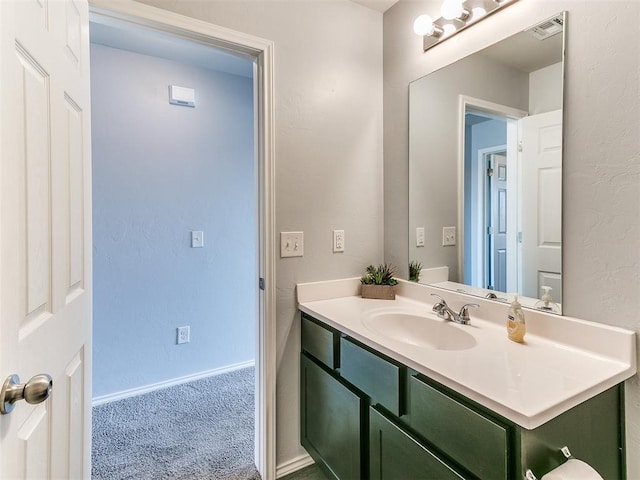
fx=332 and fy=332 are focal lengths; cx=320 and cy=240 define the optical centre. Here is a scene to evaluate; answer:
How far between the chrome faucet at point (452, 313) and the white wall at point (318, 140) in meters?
0.51

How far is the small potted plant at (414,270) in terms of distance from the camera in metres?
1.71

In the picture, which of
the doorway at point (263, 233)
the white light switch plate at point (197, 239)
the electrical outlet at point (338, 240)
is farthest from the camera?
the white light switch plate at point (197, 239)

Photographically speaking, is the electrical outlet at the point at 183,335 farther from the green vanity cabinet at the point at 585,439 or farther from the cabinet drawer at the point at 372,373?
the green vanity cabinet at the point at 585,439

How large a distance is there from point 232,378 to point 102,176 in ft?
5.80

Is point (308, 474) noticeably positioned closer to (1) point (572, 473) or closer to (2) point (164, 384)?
(1) point (572, 473)

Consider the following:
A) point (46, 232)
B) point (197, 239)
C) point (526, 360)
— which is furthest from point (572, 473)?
point (197, 239)

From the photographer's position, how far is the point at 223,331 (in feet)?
9.06

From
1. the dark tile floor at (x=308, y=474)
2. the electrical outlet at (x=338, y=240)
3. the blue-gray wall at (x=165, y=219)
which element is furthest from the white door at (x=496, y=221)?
the blue-gray wall at (x=165, y=219)

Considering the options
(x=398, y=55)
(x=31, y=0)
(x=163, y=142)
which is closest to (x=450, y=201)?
(x=398, y=55)

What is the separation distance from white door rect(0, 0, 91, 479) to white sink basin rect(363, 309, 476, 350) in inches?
39.0

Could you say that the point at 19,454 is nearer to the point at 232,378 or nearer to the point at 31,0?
the point at 31,0

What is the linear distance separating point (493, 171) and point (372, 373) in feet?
3.15

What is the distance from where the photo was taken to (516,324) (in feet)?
3.73

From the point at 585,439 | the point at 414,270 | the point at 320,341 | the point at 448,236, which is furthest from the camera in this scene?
the point at 414,270
